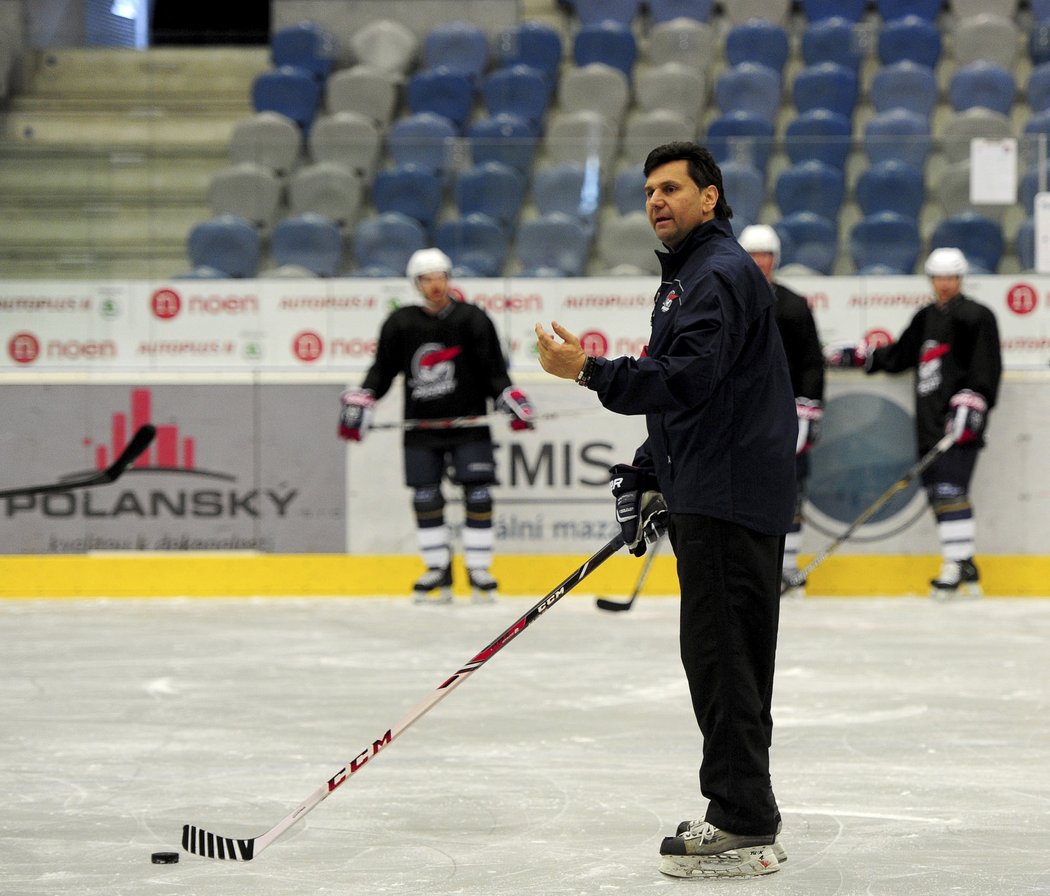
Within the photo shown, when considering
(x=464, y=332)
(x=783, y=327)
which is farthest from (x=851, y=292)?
(x=464, y=332)

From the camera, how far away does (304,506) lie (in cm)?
865

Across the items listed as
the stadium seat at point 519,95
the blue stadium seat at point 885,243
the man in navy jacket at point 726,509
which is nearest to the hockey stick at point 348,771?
the man in navy jacket at point 726,509

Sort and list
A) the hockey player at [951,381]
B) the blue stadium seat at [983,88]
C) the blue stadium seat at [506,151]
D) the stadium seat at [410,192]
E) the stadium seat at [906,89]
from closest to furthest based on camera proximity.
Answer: the hockey player at [951,381]
the blue stadium seat at [506,151]
the stadium seat at [410,192]
the blue stadium seat at [983,88]
the stadium seat at [906,89]

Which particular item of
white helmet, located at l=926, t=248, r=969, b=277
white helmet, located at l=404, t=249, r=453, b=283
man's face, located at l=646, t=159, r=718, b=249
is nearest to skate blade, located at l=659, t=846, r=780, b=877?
man's face, located at l=646, t=159, r=718, b=249

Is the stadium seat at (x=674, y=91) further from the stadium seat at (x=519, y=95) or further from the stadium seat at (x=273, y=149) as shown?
the stadium seat at (x=273, y=149)

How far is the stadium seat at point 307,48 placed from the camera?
39.0ft

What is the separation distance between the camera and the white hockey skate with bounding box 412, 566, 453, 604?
8.24m

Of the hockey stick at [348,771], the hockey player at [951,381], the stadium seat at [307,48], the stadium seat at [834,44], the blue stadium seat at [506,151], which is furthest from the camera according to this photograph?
the stadium seat at [307,48]

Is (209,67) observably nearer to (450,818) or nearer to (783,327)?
(783,327)

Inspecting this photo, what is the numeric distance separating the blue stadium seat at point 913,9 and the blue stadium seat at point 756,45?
0.91 m

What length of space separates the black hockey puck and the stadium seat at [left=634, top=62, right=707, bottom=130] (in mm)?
8363

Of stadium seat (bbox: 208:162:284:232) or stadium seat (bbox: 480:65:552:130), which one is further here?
stadium seat (bbox: 480:65:552:130)

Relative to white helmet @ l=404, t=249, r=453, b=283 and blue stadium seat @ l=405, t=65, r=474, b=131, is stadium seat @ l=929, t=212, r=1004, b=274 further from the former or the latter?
blue stadium seat @ l=405, t=65, r=474, b=131

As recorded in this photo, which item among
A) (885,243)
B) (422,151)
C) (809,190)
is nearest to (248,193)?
(422,151)
